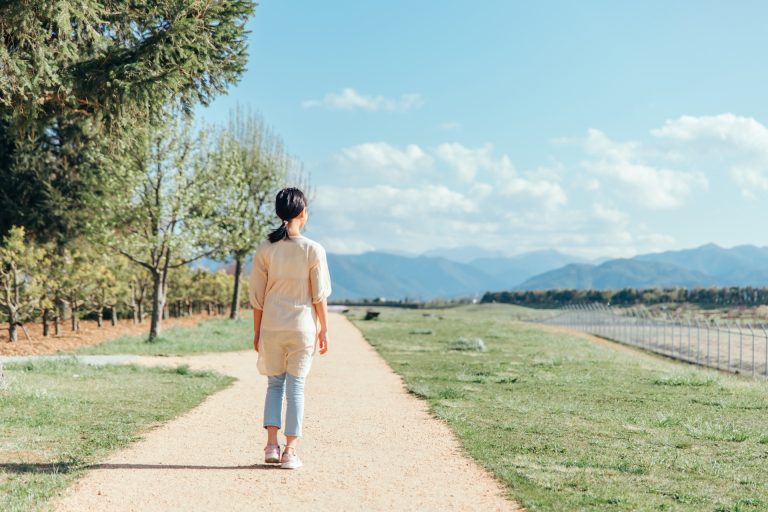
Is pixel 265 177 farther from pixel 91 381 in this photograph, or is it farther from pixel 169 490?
pixel 169 490

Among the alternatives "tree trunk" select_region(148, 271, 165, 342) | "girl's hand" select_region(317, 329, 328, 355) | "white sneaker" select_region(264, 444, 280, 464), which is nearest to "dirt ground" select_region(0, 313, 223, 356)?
"tree trunk" select_region(148, 271, 165, 342)

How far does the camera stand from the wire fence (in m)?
26.8

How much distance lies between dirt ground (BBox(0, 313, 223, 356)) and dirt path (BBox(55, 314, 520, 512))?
14184 mm

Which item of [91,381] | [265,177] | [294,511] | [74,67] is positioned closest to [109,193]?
[265,177]

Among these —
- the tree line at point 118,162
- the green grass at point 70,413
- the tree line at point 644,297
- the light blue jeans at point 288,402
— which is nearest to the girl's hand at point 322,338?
the light blue jeans at point 288,402

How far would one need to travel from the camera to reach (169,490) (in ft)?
21.8

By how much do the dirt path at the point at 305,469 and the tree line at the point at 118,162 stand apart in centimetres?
561

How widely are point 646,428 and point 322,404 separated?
541 cm

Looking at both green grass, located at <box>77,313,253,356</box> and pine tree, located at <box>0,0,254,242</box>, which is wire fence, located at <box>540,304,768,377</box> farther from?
pine tree, located at <box>0,0,254,242</box>

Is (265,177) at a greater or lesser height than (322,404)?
greater

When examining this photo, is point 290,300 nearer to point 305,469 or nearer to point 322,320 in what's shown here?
point 322,320

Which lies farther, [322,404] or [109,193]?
[109,193]

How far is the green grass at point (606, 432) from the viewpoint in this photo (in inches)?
267

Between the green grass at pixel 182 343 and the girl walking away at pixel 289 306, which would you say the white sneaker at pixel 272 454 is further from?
the green grass at pixel 182 343
